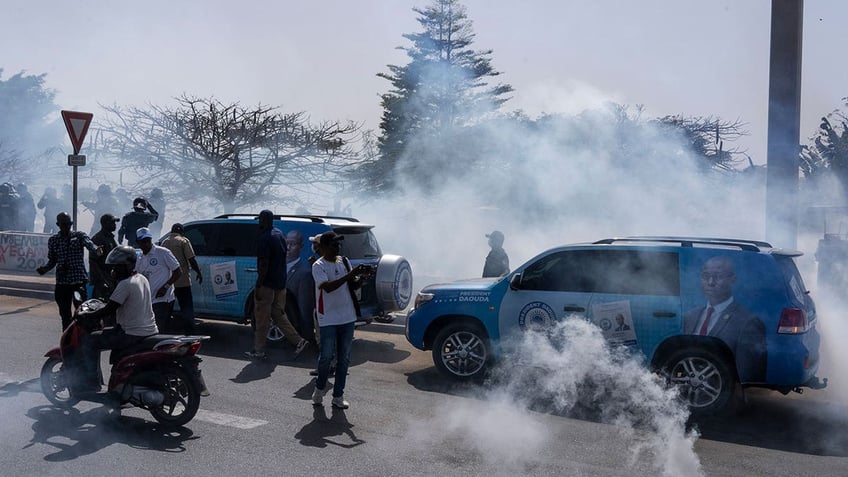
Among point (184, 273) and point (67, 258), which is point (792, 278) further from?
point (67, 258)

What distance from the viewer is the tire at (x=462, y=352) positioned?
8.29 meters

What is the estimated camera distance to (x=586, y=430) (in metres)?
6.73

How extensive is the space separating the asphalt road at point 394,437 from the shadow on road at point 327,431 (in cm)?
2

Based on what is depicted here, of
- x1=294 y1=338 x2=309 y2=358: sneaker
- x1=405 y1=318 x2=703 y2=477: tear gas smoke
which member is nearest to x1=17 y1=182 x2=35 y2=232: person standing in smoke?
x1=294 y1=338 x2=309 y2=358: sneaker

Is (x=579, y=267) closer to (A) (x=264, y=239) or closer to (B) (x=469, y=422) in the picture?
(B) (x=469, y=422)

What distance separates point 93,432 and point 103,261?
4.93 m

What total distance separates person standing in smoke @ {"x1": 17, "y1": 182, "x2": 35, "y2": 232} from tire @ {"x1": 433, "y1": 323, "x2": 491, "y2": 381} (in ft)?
55.1

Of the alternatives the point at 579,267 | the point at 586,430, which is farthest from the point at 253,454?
the point at 579,267

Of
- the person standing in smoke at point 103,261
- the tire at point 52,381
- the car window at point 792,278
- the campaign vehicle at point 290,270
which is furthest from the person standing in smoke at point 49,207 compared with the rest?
the car window at point 792,278

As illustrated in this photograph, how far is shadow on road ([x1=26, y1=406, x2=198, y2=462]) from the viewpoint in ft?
19.5

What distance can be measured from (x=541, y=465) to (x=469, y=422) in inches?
47.6

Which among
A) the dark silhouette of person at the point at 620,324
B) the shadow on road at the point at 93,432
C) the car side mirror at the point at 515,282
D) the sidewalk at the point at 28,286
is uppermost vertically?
the car side mirror at the point at 515,282

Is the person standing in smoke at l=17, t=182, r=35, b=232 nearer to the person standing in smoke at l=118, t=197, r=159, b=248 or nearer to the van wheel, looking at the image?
the person standing in smoke at l=118, t=197, r=159, b=248

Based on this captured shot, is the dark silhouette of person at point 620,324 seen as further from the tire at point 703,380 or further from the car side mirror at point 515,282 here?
the car side mirror at point 515,282
